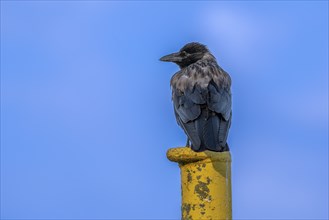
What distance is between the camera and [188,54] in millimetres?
12297

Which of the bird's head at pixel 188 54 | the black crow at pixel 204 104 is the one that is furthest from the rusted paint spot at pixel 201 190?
the bird's head at pixel 188 54

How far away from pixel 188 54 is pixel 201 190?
17.7ft

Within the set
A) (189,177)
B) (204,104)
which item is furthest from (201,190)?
(204,104)

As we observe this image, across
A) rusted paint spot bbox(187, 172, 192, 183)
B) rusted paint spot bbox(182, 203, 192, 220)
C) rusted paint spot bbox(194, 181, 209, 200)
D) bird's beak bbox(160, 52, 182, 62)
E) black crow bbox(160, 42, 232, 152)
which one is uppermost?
bird's beak bbox(160, 52, 182, 62)

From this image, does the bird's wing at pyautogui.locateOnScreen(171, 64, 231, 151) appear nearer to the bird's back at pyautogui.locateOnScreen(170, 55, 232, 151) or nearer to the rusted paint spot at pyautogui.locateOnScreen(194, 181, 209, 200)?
the bird's back at pyautogui.locateOnScreen(170, 55, 232, 151)

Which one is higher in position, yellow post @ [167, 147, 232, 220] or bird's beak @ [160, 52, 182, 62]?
bird's beak @ [160, 52, 182, 62]

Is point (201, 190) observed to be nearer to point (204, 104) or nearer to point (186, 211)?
point (186, 211)

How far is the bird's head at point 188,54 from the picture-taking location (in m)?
12.2

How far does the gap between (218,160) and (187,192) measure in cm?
45

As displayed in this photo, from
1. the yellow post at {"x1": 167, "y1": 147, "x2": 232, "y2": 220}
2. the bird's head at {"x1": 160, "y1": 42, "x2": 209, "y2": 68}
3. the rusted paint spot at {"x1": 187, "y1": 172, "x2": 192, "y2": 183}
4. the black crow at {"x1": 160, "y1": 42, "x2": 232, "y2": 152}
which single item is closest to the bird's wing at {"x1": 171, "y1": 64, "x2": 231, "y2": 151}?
the black crow at {"x1": 160, "y1": 42, "x2": 232, "y2": 152}

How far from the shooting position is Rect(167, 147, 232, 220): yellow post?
7.12 m

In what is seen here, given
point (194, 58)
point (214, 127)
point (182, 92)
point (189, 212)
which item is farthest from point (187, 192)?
point (194, 58)

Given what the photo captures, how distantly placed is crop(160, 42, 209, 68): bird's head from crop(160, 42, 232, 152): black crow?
1189 mm

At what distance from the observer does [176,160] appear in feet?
24.4
